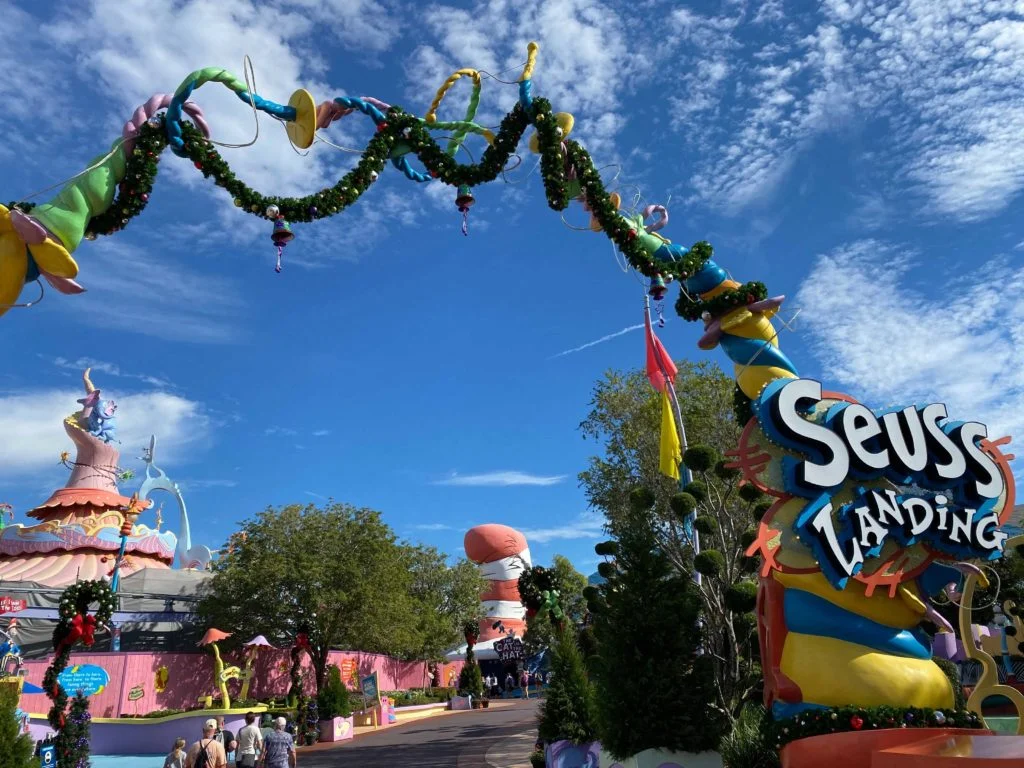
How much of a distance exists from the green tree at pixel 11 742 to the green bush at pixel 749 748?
8.14 meters

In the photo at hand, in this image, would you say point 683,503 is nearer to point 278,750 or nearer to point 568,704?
point 568,704

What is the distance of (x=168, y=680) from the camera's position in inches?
1064

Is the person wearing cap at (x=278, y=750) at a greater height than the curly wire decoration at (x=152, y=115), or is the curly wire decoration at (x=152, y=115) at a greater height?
the curly wire decoration at (x=152, y=115)

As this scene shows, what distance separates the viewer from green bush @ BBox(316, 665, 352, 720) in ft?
84.3

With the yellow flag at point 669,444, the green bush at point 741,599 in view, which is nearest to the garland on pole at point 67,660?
the yellow flag at point 669,444

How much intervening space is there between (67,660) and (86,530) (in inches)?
1035

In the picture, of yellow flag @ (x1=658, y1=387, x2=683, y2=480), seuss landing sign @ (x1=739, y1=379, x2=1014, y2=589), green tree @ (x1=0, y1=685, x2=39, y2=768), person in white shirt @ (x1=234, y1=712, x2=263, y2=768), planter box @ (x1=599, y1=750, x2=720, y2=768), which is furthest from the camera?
yellow flag @ (x1=658, y1=387, x2=683, y2=480)

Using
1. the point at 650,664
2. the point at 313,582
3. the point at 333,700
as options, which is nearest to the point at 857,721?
the point at 650,664

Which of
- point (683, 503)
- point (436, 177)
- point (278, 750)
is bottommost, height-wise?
point (278, 750)

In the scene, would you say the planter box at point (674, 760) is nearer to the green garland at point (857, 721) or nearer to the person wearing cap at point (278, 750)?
the green garland at point (857, 721)

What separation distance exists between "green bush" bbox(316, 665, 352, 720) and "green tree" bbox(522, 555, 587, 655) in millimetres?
6890

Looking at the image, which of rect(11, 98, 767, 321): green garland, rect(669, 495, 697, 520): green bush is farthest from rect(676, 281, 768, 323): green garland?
rect(669, 495, 697, 520): green bush

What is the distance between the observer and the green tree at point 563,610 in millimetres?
18453

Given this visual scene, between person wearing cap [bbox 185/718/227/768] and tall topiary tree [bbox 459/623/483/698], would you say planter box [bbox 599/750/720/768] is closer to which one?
person wearing cap [bbox 185/718/227/768]
